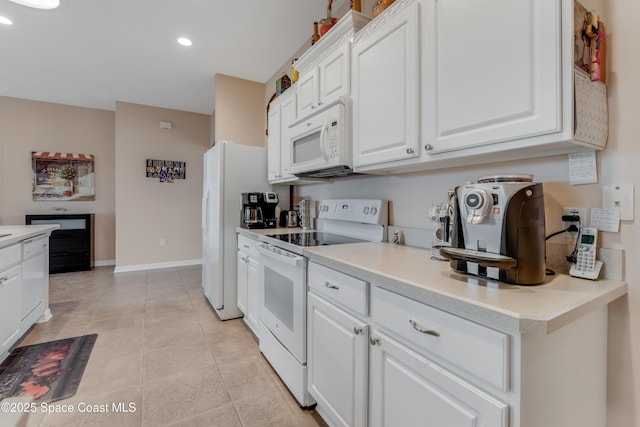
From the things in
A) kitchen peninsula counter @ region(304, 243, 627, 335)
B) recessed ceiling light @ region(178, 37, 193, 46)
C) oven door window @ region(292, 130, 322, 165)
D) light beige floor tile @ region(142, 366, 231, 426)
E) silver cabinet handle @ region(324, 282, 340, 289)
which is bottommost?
light beige floor tile @ region(142, 366, 231, 426)

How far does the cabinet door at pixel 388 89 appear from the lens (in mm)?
1411

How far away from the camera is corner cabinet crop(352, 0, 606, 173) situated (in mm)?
936

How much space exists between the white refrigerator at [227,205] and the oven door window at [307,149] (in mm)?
827

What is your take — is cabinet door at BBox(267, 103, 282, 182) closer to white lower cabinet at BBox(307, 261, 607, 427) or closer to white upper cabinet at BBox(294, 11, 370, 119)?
white upper cabinet at BBox(294, 11, 370, 119)

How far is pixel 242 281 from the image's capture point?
2.83 meters

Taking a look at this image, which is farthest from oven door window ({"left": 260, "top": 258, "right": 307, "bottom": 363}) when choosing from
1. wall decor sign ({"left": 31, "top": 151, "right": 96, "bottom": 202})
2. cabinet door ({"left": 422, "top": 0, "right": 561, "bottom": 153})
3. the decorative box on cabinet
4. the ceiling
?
wall decor sign ({"left": 31, "top": 151, "right": 96, "bottom": 202})

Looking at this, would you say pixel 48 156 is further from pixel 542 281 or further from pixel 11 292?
pixel 542 281

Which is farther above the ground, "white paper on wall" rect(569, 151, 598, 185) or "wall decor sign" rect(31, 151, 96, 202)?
"wall decor sign" rect(31, 151, 96, 202)

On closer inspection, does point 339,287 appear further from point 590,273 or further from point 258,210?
point 258,210

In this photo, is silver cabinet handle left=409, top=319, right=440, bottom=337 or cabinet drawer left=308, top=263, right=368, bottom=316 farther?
cabinet drawer left=308, top=263, right=368, bottom=316

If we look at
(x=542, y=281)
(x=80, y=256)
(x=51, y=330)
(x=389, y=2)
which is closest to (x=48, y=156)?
(x=80, y=256)

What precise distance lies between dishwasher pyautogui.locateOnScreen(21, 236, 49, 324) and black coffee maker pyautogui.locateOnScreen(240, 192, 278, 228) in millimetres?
1759

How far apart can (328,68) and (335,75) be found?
119 millimetres

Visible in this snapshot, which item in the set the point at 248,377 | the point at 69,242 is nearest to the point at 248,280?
the point at 248,377
